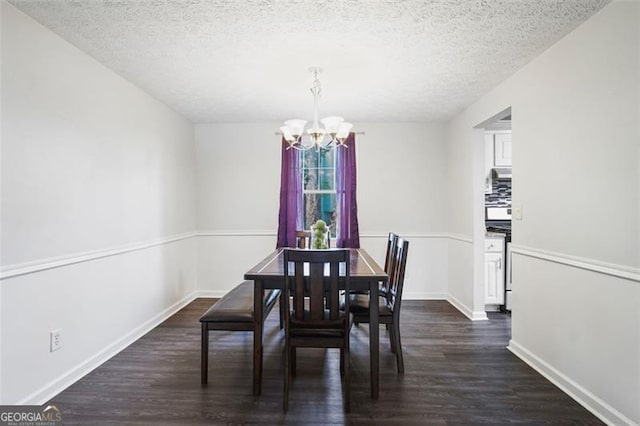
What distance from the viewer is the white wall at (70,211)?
1954mm

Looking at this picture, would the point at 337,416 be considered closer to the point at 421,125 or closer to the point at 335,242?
the point at 335,242

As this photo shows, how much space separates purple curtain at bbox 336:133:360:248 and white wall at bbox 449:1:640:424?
77.6 inches

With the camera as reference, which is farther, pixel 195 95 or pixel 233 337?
pixel 195 95

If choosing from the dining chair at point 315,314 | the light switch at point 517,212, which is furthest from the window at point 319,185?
the dining chair at point 315,314

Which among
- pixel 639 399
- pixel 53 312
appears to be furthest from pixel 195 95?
pixel 639 399

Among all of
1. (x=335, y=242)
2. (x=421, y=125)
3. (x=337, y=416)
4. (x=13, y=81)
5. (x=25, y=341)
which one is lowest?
(x=337, y=416)

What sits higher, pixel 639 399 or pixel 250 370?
pixel 639 399

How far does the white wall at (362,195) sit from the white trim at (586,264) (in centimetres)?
183

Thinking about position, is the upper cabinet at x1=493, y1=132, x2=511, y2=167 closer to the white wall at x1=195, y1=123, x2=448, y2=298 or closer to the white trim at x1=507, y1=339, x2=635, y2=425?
the white wall at x1=195, y1=123, x2=448, y2=298

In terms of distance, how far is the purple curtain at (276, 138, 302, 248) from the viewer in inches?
177

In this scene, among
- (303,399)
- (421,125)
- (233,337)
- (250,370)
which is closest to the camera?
(303,399)

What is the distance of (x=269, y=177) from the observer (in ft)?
15.0

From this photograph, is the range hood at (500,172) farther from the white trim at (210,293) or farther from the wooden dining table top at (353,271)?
the white trim at (210,293)

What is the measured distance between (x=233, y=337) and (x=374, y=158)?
2797mm
